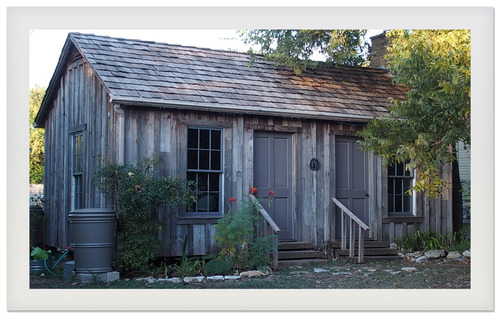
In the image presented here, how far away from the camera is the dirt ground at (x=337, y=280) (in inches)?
399

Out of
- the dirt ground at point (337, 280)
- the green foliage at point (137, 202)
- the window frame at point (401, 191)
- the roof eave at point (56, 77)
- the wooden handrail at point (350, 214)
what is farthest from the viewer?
the window frame at point (401, 191)

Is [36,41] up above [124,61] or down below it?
above

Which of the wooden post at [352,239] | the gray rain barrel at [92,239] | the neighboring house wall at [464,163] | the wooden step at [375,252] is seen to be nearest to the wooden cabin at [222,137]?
the wooden step at [375,252]

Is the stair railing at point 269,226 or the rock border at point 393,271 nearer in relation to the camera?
the rock border at point 393,271

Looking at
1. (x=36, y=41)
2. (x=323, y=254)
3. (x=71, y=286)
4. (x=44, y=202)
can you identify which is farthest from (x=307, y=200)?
(x=36, y=41)

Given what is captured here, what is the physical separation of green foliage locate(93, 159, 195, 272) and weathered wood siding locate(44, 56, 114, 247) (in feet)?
2.23

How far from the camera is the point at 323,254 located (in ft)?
42.3

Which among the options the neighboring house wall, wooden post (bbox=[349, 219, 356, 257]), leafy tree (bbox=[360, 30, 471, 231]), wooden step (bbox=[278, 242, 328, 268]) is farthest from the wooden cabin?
the neighboring house wall

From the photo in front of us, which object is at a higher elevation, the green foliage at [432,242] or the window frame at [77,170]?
the window frame at [77,170]

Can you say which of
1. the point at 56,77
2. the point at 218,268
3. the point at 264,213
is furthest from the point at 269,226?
the point at 56,77

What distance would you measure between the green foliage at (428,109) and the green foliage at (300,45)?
12.0 ft

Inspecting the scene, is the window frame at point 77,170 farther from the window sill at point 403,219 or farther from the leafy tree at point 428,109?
the window sill at point 403,219

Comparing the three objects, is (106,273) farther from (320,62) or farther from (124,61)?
(320,62)
